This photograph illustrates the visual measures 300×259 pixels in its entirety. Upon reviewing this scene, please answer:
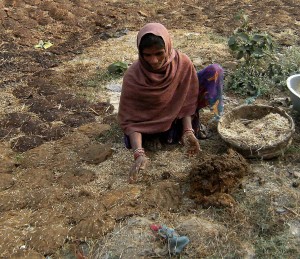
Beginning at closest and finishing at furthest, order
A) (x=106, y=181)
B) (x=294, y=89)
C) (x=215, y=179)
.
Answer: (x=215, y=179) → (x=106, y=181) → (x=294, y=89)

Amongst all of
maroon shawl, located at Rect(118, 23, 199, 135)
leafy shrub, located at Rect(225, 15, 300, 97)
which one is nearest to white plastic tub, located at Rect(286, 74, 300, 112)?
leafy shrub, located at Rect(225, 15, 300, 97)

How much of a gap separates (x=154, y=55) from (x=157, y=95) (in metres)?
0.34

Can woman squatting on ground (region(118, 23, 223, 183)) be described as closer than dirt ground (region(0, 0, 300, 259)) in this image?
No

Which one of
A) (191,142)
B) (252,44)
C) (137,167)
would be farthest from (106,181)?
Answer: (252,44)

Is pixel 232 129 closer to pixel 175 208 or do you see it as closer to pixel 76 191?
pixel 175 208

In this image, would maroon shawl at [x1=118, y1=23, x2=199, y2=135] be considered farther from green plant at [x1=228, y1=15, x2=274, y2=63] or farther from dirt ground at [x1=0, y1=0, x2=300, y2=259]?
green plant at [x1=228, y1=15, x2=274, y2=63]

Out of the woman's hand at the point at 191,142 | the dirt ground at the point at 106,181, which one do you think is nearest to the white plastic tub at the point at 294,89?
the dirt ground at the point at 106,181

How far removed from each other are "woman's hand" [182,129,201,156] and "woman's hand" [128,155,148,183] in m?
0.37

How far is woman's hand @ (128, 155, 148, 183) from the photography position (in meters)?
3.28

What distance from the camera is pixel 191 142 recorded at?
137 inches

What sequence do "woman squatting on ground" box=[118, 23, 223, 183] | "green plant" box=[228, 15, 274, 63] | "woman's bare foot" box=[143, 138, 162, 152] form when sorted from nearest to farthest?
"woman squatting on ground" box=[118, 23, 223, 183], "woman's bare foot" box=[143, 138, 162, 152], "green plant" box=[228, 15, 274, 63]

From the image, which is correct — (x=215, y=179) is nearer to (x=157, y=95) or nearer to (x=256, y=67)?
(x=157, y=95)

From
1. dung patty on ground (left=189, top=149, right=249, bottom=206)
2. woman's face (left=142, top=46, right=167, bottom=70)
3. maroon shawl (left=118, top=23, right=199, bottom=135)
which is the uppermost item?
woman's face (left=142, top=46, right=167, bottom=70)

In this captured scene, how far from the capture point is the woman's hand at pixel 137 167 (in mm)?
3281
